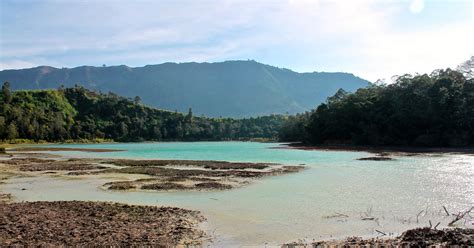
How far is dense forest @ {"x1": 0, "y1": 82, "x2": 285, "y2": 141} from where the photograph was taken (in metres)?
118

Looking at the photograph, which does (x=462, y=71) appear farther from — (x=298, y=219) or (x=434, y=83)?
(x=298, y=219)

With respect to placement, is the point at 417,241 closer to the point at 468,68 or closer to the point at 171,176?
the point at 171,176

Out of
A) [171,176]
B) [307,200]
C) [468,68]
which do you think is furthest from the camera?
[468,68]

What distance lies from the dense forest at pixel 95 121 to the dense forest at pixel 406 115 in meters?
70.9

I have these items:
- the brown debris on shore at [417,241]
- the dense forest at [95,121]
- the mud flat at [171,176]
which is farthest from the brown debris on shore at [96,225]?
the dense forest at [95,121]

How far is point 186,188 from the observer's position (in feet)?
80.5

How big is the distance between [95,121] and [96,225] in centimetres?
13940

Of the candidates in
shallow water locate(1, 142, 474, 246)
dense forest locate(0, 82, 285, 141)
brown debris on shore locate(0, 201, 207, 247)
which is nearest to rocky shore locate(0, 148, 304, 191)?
shallow water locate(1, 142, 474, 246)

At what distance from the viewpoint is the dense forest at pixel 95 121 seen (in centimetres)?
11781

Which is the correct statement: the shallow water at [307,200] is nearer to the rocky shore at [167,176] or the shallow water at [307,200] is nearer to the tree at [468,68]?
the rocky shore at [167,176]

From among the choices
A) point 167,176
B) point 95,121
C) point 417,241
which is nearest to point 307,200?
point 417,241

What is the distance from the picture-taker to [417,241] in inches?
446

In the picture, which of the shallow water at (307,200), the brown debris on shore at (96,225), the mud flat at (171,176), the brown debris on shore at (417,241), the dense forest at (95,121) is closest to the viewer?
the brown debris on shore at (417,241)

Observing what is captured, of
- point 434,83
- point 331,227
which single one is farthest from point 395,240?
point 434,83
